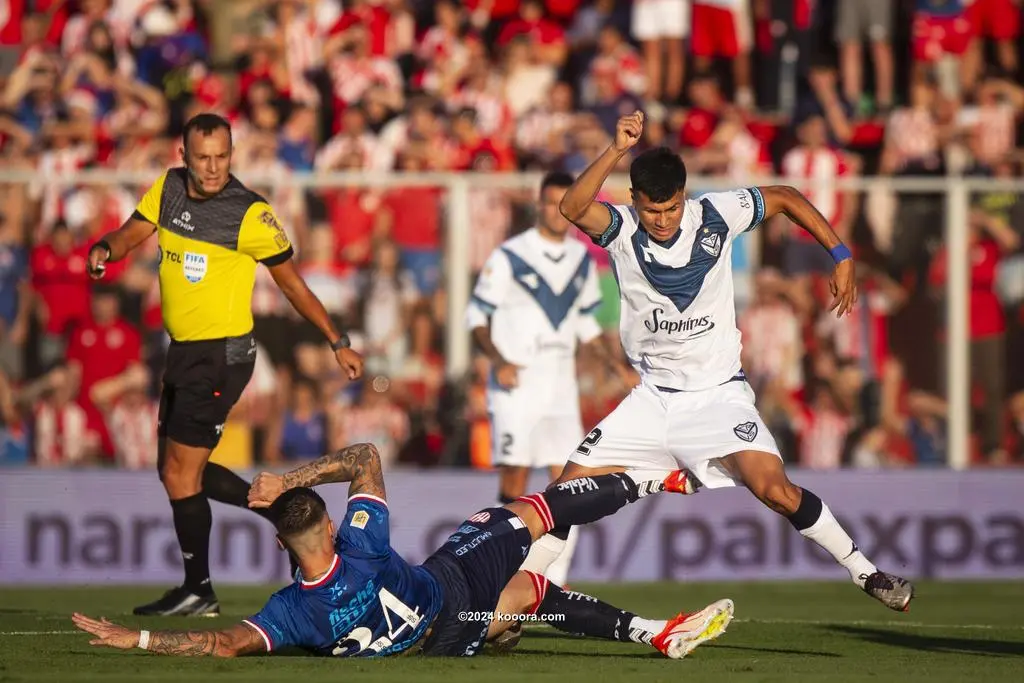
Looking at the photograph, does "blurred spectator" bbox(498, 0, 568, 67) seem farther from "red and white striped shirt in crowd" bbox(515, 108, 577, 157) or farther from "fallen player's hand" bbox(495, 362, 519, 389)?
"fallen player's hand" bbox(495, 362, 519, 389)

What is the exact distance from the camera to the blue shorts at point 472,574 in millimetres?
8148

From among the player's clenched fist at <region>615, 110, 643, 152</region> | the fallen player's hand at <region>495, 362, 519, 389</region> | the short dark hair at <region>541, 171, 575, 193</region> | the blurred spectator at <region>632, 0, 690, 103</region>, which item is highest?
the blurred spectator at <region>632, 0, 690, 103</region>

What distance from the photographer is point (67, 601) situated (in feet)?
40.9

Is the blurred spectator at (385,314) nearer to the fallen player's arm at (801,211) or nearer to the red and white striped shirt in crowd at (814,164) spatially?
the red and white striped shirt in crowd at (814,164)

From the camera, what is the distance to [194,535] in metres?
10.5

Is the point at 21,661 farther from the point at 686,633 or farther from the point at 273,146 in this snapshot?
the point at 273,146

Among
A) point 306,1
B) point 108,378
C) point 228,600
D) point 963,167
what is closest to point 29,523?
point 108,378

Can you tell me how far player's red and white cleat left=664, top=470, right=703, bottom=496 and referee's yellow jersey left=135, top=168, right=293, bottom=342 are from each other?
9.07ft

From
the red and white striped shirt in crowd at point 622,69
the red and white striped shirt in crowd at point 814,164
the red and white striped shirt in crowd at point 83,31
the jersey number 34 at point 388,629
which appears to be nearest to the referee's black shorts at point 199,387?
the jersey number 34 at point 388,629

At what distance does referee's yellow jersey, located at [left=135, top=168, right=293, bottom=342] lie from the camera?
402 inches

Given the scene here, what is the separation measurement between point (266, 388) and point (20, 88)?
552 centimetres

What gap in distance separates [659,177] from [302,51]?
1104 centimetres

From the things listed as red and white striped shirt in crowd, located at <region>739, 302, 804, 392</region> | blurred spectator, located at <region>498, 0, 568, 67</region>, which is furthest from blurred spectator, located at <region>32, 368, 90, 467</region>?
blurred spectator, located at <region>498, 0, 568, 67</region>

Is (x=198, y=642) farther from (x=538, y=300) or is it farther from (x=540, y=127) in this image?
(x=540, y=127)
